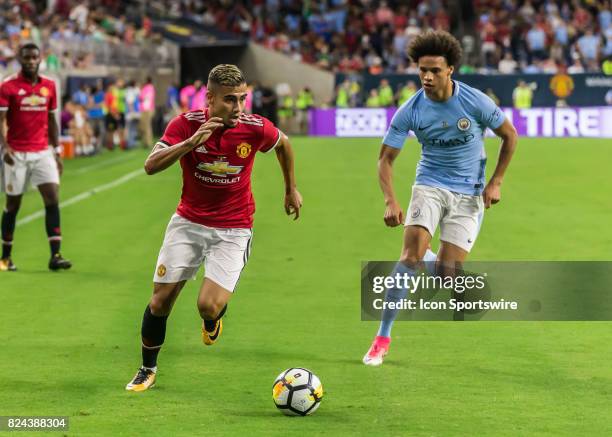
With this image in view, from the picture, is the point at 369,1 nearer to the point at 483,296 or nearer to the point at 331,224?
the point at 331,224

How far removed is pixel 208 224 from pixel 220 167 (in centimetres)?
41

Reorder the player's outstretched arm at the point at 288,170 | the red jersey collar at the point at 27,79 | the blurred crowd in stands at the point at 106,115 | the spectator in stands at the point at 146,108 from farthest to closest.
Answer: the spectator in stands at the point at 146,108
the blurred crowd in stands at the point at 106,115
the red jersey collar at the point at 27,79
the player's outstretched arm at the point at 288,170

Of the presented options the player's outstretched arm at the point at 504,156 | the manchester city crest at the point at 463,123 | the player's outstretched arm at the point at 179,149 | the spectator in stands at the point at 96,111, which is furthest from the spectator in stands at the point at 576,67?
the player's outstretched arm at the point at 179,149

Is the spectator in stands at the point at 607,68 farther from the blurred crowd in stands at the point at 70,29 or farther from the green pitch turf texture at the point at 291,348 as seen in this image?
the green pitch turf texture at the point at 291,348

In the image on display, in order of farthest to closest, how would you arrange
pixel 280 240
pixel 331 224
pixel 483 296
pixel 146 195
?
1. pixel 146 195
2. pixel 331 224
3. pixel 280 240
4. pixel 483 296

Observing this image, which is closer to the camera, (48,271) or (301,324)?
(301,324)

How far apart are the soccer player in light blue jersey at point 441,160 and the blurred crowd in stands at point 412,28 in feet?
127

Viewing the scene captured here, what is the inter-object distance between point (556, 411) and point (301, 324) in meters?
3.61

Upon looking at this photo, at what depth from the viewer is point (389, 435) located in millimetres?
6945

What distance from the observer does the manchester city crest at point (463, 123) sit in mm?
8930

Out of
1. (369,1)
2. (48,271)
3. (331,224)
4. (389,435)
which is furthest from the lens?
(369,1)

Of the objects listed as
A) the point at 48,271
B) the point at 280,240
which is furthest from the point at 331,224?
the point at 48,271

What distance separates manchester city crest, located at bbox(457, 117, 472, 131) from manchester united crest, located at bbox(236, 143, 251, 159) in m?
1.72

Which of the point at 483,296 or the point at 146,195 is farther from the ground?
the point at 483,296
